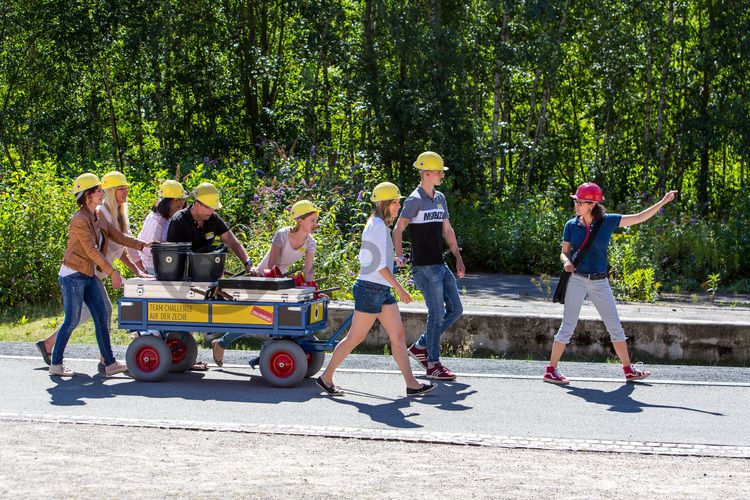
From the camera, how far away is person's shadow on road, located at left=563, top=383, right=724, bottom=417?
848cm

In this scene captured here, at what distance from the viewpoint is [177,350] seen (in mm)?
9930

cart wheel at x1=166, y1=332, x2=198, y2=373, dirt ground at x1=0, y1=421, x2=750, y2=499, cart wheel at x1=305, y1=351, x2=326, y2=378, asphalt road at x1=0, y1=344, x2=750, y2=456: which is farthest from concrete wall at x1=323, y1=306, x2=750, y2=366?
dirt ground at x1=0, y1=421, x2=750, y2=499

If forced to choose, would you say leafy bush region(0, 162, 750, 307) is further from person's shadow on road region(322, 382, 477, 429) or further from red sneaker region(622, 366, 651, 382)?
red sneaker region(622, 366, 651, 382)

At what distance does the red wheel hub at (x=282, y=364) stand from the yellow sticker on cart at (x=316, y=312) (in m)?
0.40

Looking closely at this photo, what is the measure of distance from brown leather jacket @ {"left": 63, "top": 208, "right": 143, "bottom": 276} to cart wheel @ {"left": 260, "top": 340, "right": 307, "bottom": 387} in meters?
1.65

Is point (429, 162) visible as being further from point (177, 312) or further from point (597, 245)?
point (177, 312)

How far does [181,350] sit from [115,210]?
1.51m

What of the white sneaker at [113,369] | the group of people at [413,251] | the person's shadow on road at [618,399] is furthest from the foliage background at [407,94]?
the person's shadow on road at [618,399]

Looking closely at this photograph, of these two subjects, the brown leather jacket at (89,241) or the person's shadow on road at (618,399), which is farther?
the brown leather jacket at (89,241)

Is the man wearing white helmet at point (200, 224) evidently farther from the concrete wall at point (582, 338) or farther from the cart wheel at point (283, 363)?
the concrete wall at point (582, 338)

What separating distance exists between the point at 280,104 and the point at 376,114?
4.11 metres

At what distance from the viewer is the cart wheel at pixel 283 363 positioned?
30.3 feet

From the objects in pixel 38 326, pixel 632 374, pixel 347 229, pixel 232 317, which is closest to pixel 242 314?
pixel 232 317

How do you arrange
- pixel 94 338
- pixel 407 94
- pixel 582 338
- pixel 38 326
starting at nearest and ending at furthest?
pixel 582 338, pixel 94 338, pixel 38 326, pixel 407 94
